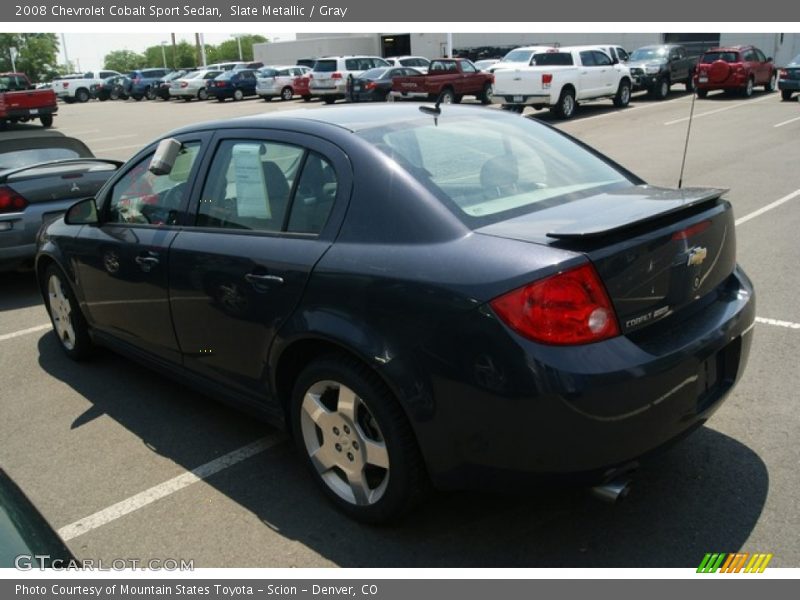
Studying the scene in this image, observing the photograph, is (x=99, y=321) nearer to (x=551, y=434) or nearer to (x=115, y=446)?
(x=115, y=446)

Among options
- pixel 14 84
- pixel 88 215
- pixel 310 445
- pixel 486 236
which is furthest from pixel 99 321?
pixel 14 84

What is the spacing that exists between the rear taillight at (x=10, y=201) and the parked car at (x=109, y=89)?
46.8 meters

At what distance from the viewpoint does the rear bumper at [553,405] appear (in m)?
2.49

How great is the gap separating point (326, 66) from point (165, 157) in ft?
94.4

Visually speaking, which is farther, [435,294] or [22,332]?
[22,332]

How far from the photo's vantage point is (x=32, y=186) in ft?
22.8

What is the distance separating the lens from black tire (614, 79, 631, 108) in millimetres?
23125

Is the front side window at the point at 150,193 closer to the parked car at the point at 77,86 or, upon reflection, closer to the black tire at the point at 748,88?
the black tire at the point at 748,88

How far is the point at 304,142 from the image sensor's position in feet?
11.1

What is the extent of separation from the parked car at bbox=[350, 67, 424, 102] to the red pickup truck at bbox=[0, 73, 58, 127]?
1085 cm

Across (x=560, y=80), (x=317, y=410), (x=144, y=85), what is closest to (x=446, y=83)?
(x=560, y=80)

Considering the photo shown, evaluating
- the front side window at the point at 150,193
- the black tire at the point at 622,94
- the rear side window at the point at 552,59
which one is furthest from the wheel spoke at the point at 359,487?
the black tire at the point at 622,94

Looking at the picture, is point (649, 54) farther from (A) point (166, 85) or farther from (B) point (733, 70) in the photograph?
(A) point (166, 85)

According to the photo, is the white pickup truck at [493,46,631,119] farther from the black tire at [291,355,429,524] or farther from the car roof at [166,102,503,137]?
Answer: the black tire at [291,355,429,524]
